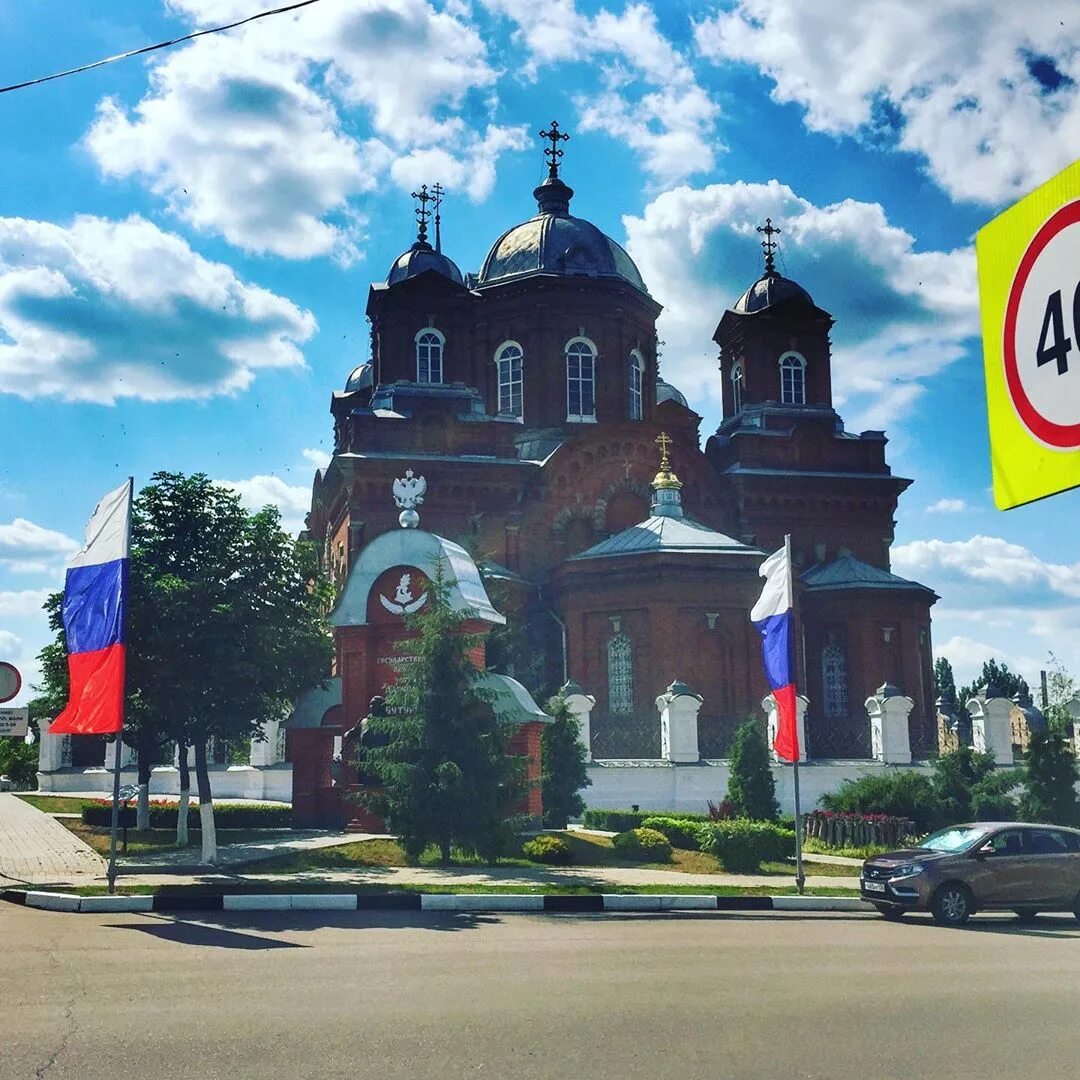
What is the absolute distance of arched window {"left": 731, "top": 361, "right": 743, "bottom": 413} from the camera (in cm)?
4119

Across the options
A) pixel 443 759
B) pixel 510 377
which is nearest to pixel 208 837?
pixel 443 759

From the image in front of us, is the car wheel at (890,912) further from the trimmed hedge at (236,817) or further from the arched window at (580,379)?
the arched window at (580,379)

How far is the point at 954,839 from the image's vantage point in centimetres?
1436

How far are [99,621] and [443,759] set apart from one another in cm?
519

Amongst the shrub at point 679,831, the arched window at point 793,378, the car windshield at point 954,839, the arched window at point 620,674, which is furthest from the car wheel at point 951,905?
the arched window at point 793,378

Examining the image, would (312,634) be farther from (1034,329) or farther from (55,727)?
(1034,329)

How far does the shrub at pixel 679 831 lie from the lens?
19.5 meters

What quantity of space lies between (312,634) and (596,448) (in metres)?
16.9

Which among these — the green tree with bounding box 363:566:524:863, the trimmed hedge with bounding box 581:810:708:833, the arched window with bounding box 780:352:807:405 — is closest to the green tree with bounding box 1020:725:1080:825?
the trimmed hedge with bounding box 581:810:708:833

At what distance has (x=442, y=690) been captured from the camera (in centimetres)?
1734

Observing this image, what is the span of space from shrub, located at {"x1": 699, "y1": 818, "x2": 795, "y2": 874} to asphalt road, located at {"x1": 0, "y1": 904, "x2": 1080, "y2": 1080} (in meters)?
5.82

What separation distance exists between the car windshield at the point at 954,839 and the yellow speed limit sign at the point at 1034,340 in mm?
11623

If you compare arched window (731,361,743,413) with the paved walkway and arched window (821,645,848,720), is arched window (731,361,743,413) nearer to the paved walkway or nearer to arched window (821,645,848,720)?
→ arched window (821,645,848,720)

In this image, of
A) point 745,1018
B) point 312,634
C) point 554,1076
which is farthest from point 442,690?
point 554,1076
